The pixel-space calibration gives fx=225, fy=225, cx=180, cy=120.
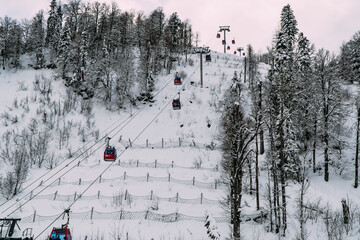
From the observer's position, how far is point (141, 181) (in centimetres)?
2552

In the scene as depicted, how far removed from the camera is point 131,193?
2348 cm

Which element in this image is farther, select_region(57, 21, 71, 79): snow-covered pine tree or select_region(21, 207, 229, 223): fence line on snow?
select_region(57, 21, 71, 79): snow-covered pine tree

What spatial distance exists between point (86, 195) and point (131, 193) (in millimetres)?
4624

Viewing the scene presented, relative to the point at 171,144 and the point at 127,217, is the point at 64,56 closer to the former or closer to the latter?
the point at 171,144

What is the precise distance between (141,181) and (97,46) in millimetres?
39609

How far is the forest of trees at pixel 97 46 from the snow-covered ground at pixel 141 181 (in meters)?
4.18

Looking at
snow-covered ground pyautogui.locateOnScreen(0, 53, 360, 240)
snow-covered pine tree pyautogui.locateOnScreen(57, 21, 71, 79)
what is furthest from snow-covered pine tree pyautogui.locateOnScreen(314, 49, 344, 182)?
snow-covered pine tree pyautogui.locateOnScreen(57, 21, 71, 79)

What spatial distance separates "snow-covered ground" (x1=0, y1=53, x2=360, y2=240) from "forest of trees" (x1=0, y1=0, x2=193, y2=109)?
418cm

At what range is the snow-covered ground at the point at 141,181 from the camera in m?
19.2

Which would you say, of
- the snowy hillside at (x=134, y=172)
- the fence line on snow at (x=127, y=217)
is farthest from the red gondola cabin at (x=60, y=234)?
the fence line on snow at (x=127, y=217)

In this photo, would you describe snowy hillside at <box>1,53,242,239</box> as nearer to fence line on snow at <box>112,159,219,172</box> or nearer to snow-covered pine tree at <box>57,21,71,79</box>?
fence line on snow at <box>112,159,219,172</box>

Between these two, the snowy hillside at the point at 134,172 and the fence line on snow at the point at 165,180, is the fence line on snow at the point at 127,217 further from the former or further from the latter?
the fence line on snow at the point at 165,180

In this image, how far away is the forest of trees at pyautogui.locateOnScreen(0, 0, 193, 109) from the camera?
42.3 metres

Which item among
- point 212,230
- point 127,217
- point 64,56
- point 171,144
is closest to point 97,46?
point 64,56
